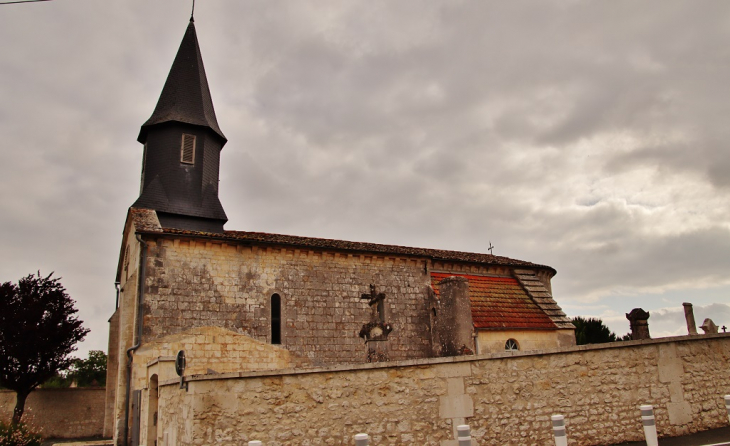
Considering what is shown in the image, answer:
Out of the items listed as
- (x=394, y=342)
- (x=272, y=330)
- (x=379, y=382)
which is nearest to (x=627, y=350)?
(x=379, y=382)

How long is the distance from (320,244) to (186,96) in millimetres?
7571

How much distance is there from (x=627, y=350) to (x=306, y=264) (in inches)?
371

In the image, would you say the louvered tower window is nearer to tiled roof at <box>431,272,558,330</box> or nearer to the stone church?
the stone church

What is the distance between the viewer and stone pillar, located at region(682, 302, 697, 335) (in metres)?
15.5

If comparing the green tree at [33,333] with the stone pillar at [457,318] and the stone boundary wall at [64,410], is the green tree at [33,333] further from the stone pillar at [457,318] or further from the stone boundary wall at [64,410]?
the stone pillar at [457,318]

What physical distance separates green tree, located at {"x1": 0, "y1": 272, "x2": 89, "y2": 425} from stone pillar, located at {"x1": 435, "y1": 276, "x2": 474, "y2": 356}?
48.8 feet

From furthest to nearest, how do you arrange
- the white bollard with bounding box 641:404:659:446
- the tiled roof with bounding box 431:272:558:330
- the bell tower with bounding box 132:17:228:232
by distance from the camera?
the tiled roof with bounding box 431:272:558:330 < the bell tower with bounding box 132:17:228:232 < the white bollard with bounding box 641:404:659:446

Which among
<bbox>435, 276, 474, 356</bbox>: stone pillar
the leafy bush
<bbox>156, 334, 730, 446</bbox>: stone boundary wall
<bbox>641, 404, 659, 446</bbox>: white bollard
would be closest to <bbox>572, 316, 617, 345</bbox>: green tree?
<bbox>435, 276, 474, 356</bbox>: stone pillar

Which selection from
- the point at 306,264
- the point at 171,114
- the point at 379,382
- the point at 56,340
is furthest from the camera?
the point at 56,340

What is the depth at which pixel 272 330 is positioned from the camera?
1502 cm

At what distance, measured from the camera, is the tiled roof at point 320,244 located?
1442cm

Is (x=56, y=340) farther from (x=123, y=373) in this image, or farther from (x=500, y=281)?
(x=500, y=281)

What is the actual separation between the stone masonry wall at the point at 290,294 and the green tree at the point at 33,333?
29.5ft

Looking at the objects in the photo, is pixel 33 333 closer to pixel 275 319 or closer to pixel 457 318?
pixel 275 319
